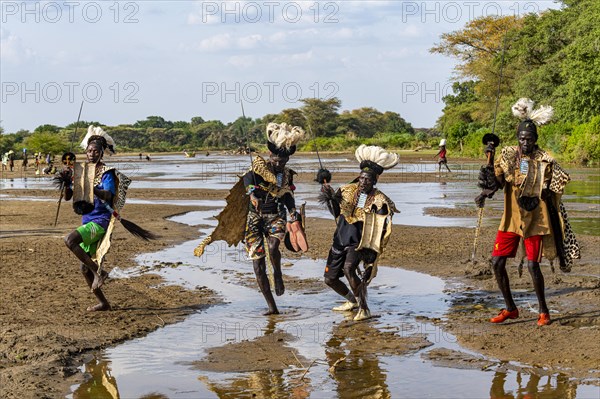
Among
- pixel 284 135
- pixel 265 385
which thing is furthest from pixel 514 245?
pixel 265 385

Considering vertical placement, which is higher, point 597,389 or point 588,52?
point 588,52

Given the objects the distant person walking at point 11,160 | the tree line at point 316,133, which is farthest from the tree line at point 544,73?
the distant person walking at point 11,160

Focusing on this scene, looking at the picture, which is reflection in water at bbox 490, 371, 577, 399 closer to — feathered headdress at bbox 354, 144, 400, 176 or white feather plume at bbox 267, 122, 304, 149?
feathered headdress at bbox 354, 144, 400, 176

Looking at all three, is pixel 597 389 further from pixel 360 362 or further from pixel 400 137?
pixel 400 137

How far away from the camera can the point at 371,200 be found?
9117 millimetres

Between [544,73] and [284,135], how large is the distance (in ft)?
133

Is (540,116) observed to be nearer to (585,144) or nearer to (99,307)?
(99,307)

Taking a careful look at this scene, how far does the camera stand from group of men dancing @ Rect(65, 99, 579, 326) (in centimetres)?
845

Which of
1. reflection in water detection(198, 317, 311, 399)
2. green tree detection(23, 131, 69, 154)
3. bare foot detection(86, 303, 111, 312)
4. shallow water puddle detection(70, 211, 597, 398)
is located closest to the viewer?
reflection in water detection(198, 317, 311, 399)

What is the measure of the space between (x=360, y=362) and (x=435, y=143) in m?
75.1

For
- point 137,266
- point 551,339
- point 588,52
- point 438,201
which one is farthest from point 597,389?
point 588,52

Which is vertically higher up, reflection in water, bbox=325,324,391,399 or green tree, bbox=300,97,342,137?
green tree, bbox=300,97,342,137

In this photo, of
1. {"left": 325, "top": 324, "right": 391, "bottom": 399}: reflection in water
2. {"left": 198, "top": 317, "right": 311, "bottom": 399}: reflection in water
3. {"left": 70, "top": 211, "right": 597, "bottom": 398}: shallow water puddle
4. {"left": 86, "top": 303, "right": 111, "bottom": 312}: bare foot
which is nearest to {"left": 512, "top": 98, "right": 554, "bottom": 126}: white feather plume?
{"left": 70, "top": 211, "right": 597, "bottom": 398}: shallow water puddle

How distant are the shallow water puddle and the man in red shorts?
1025 mm
